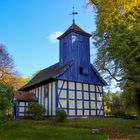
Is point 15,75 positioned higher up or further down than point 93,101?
higher up

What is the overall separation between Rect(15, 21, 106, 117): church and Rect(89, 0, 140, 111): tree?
3701 mm

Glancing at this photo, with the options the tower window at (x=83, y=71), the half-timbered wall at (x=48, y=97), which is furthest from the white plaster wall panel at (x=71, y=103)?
the tower window at (x=83, y=71)

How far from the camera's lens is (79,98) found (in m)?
35.7

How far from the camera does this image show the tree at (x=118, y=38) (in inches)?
1094

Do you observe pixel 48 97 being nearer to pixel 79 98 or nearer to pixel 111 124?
pixel 79 98

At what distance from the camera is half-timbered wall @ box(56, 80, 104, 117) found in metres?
34.4

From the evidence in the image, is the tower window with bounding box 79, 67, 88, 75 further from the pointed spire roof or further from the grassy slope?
the grassy slope

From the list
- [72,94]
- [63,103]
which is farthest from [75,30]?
[63,103]

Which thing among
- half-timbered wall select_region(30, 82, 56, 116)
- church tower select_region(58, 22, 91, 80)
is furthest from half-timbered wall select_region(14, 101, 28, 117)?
church tower select_region(58, 22, 91, 80)

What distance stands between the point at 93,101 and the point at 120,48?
11.4 meters

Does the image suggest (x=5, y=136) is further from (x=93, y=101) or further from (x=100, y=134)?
(x=93, y=101)

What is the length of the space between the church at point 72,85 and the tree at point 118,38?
370cm

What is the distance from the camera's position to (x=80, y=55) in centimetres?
3700

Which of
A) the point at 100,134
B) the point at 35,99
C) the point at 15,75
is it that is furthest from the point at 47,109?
the point at 15,75
